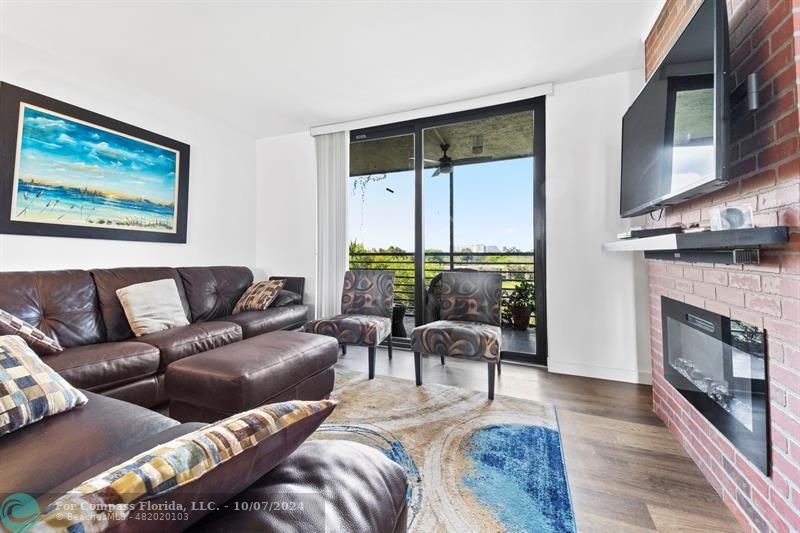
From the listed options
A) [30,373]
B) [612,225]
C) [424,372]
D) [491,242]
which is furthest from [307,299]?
[612,225]

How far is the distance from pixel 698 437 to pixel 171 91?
438 centimetres

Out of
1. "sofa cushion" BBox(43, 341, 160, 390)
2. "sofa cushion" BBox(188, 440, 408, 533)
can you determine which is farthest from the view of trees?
"sofa cushion" BBox(188, 440, 408, 533)

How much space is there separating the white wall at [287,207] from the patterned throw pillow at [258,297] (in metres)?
0.64

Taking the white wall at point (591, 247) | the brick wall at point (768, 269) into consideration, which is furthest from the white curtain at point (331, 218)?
the brick wall at point (768, 269)

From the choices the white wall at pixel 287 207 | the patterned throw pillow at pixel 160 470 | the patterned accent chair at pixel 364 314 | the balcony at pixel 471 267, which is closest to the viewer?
the patterned throw pillow at pixel 160 470

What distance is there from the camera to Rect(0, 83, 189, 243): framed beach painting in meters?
2.25

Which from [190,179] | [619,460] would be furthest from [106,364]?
[619,460]

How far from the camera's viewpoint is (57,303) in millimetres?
2193

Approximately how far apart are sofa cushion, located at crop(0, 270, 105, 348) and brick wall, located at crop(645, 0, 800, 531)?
11.5 ft

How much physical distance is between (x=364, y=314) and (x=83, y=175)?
8.20 feet

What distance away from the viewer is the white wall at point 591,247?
2688mm

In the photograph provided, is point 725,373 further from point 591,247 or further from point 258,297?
point 258,297

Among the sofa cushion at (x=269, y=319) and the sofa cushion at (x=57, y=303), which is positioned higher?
the sofa cushion at (x=57, y=303)

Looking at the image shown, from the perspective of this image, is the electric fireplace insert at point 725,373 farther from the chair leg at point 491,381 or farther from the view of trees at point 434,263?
the view of trees at point 434,263
